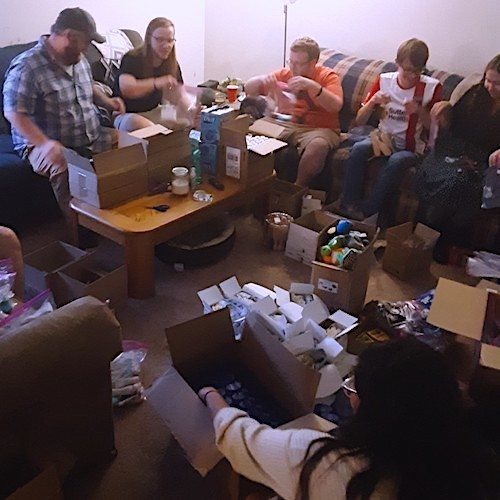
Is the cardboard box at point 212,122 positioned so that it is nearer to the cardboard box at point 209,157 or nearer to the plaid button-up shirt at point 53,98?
the cardboard box at point 209,157

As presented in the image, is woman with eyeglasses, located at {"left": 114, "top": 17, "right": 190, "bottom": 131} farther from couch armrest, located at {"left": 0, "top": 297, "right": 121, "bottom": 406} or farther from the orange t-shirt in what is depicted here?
couch armrest, located at {"left": 0, "top": 297, "right": 121, "bottom": 406}

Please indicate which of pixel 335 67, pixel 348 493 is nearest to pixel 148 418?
pixel 348 493

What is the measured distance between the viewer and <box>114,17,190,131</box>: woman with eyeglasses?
3344mm

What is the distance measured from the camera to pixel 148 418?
2148 millimetres

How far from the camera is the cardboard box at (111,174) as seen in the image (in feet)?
8.71

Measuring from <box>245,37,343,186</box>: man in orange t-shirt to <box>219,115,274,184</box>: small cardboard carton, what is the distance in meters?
0.40

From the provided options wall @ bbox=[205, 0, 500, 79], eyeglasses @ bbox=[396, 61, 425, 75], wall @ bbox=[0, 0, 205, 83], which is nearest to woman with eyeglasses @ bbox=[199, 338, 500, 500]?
eyeglasses @ bbox=[396, 61, 425, 75]

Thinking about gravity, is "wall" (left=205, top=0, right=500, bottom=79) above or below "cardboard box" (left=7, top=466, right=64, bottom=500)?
above

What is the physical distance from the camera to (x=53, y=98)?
300 centimetres

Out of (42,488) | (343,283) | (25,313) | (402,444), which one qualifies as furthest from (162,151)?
(402,444)

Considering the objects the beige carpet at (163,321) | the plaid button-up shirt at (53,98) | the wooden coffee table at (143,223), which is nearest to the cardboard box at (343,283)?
the beige carpet at (163,321)

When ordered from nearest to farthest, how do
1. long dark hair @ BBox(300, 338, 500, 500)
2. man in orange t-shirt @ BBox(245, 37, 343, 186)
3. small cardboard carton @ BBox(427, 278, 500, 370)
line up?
1. long dark hair @ BBox(300, 338, 500, 500)
2. small cardboard carton @ BBox(427, 278, 500, 370)
3. man in orange t-shirt @ BBox(245, 37, 343, 186)

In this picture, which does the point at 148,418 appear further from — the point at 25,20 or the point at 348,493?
the point at 25,20

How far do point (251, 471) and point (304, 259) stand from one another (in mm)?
1778
